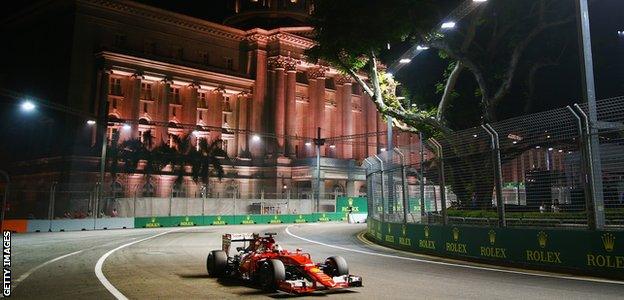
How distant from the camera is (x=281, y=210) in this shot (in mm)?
52938

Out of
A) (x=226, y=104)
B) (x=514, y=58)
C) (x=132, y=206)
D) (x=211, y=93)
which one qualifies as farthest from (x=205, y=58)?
(x=514, y=58)

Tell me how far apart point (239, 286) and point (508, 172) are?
9.13 meters

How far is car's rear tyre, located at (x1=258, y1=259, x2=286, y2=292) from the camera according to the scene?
942cm

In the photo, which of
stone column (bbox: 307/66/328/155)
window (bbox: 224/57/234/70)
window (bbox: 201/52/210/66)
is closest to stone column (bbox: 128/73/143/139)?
window (bbox: 201/52/210/66)

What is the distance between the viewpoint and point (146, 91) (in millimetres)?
68375

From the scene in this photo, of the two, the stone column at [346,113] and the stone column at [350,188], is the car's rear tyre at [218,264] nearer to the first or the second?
the stone column at [350,188]

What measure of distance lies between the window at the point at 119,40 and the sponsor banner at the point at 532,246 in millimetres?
56994

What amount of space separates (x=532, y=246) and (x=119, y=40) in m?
62.4

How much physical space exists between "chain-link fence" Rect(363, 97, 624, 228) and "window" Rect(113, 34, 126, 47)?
54.4m

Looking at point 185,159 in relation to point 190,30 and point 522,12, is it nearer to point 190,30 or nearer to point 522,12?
point 190,30

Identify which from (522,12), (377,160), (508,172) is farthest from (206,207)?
(508,172)

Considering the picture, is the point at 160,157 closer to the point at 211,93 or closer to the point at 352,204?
the point at 211,93

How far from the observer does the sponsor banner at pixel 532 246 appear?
11617mm

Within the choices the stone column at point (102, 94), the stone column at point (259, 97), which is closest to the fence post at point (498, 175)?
the stone column at point (102, 94)
